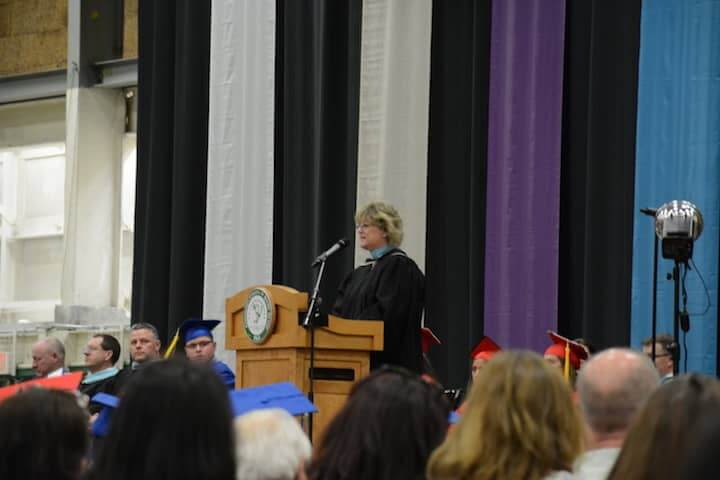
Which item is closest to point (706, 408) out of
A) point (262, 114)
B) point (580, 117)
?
point (580, 117)

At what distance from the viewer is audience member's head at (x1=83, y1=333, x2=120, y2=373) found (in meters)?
8.52

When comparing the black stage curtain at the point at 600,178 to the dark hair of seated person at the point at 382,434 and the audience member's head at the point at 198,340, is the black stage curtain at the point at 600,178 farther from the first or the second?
the dark hair of seated person at the point at 382,434

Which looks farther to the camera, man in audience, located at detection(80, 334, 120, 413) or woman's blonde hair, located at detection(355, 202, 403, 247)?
man in audience, located at detection(80, 334, 120, 413)

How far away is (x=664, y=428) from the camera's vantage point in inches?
83.7

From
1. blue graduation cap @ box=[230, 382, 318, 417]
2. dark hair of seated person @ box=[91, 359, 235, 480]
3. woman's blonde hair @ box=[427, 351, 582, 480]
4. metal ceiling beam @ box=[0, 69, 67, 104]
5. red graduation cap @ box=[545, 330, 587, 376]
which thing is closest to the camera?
dark hair of seated person @ box=[91, 359, 235, 480]

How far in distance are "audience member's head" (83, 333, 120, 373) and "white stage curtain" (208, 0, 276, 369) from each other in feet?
4.72

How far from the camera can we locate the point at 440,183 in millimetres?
9469

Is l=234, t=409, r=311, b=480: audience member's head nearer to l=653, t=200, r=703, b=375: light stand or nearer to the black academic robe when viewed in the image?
the black academic robe

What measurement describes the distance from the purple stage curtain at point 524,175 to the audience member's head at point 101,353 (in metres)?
2.41

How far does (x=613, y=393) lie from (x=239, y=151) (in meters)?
7.44

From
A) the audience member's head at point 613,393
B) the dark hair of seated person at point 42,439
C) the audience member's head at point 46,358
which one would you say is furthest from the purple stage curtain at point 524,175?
the dark hair of seated person at point 42,439

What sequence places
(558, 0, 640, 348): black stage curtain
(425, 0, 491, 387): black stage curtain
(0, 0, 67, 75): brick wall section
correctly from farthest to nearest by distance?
(0, 0, 67, 75): brick wall section, (425, 0, 491, 387): black stage curtain, (558, 0, 640, 348): black stage curtain

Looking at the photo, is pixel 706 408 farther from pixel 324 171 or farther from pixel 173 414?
pixel 324 171

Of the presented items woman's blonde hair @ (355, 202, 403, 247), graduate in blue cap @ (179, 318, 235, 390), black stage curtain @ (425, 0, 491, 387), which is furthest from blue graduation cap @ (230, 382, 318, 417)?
black stage curtain @ (425, 0, 491, 387)
